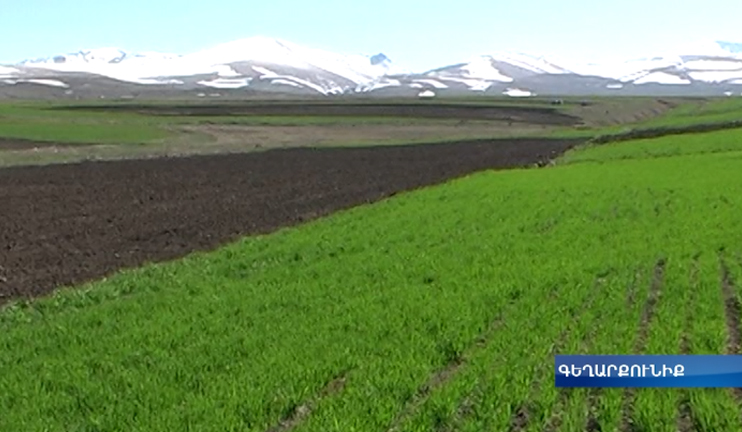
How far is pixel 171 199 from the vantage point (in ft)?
90.2

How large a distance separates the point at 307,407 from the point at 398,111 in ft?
292

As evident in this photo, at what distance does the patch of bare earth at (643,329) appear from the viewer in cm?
686

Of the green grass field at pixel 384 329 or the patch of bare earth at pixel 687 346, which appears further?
the green grass field at pixel 384 329

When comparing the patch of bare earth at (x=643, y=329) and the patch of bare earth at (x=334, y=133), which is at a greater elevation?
the patch of bare earth at (x=643, y=329)

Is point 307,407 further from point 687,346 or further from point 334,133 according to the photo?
point 334,133

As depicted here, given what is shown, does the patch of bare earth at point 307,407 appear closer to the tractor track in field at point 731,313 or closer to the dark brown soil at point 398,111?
the tractor track in field at point 731,313

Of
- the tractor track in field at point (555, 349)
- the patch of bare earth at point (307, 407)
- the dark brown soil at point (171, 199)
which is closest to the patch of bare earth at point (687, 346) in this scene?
the tractor track in field at point (555, 349)

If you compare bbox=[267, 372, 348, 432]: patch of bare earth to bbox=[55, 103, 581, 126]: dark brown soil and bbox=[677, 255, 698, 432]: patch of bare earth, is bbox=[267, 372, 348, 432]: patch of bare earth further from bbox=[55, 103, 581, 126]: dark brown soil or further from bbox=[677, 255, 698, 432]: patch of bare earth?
bbox=[55, 103, 581, 126]: dark brown soil

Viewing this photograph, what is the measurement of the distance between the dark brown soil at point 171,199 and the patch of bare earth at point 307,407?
8047 mm

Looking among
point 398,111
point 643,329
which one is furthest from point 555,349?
point 398,111

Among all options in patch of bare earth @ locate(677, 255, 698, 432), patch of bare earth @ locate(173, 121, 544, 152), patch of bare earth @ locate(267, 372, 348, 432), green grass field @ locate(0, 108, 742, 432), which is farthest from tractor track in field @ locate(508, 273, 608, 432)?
patch of bare earth @ locate(173, 121, 544, 152)

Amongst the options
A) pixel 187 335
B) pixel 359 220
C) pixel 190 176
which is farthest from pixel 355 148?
pixel 187 335

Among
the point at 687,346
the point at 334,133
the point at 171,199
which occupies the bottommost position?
the point at 334,133

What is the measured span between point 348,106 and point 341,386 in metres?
A: 98.5
